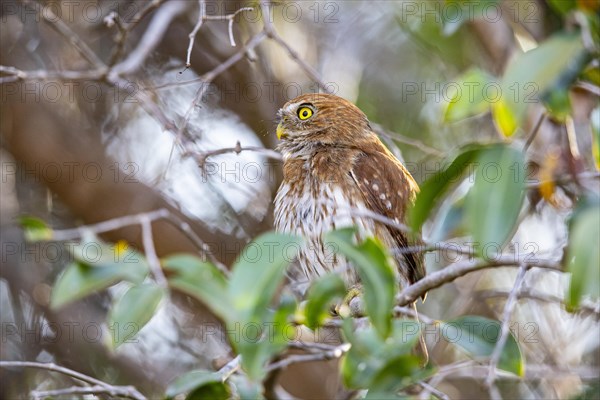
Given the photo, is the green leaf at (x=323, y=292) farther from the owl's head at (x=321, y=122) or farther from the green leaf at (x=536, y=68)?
the owl's head at (x=321, y=122)

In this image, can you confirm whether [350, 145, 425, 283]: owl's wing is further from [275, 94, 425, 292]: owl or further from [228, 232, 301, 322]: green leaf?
[228, 232, 301, 322]: green leaf

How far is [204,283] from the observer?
78.5 inches

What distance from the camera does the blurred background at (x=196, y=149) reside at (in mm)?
5590

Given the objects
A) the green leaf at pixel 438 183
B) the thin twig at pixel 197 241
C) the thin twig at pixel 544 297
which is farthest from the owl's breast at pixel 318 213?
the green leaf at pixel 438 183

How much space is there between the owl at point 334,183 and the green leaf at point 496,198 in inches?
80.5

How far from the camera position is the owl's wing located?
446 centimetres

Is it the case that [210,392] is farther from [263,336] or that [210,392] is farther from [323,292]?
[323,292]

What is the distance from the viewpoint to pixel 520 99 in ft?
7.17

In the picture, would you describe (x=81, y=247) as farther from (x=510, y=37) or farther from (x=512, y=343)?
(x=510, y=37)

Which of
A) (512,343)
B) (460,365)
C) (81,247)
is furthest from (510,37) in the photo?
(81,247)

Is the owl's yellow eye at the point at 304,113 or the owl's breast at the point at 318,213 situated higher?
the owl's yellow eye at the point at 304,113

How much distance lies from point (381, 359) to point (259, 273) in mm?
661

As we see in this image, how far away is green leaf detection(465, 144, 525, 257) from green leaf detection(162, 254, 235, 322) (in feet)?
2.00

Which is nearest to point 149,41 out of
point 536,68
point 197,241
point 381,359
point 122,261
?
point 197,241
